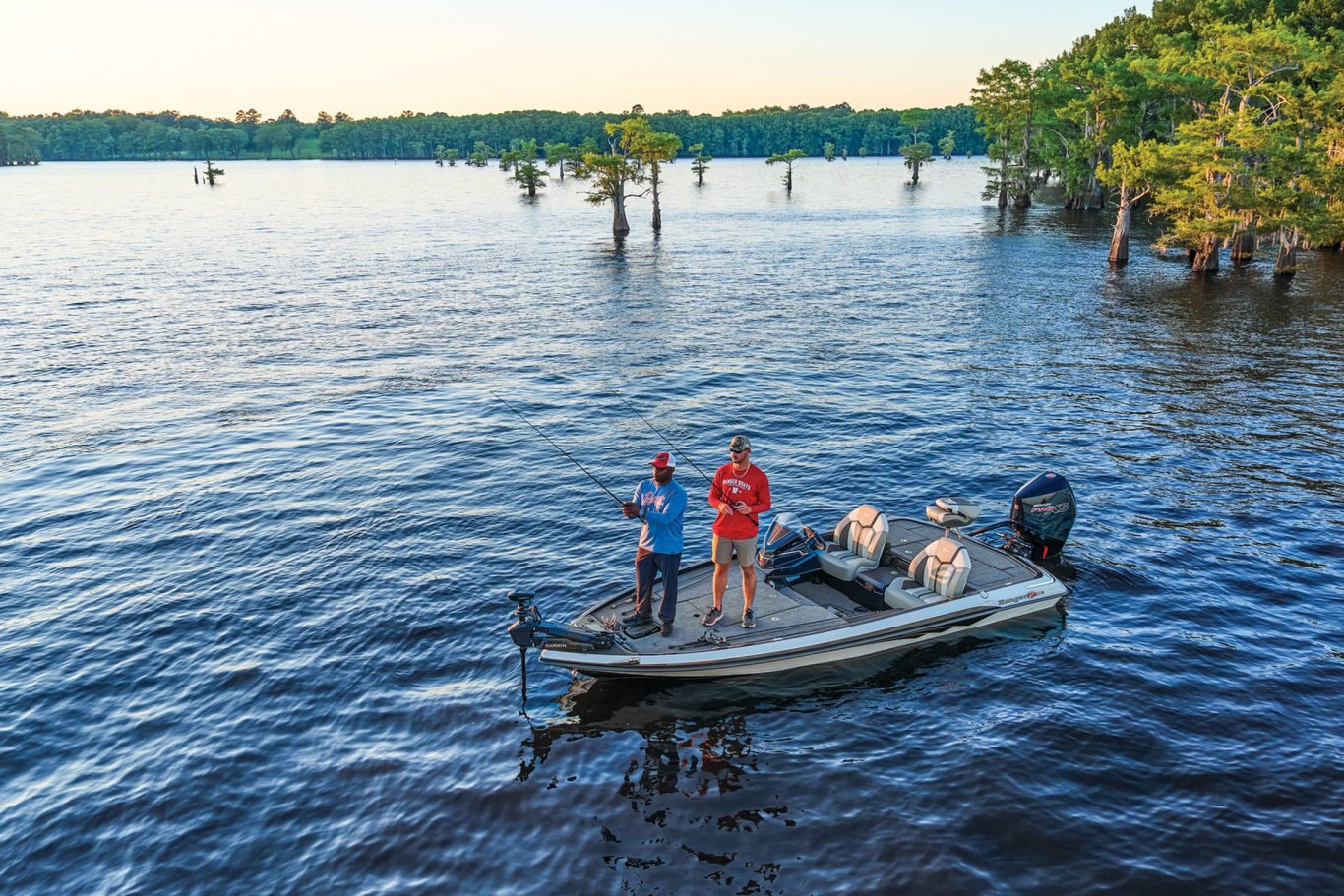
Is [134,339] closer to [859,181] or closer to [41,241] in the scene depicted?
[41,241]

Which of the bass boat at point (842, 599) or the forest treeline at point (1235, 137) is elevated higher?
the forest treeline at point (1235, 137)

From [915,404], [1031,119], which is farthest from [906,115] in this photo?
[915,404]

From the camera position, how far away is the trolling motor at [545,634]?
13766mm

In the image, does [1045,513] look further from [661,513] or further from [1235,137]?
[1235,137]

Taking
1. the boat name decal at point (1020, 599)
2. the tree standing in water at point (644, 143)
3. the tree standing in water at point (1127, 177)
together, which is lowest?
the boat name decal at point (1020, 599)

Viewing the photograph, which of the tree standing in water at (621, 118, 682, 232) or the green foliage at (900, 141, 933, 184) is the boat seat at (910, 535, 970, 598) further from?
the green foliage at (900, 141, 933, 184)

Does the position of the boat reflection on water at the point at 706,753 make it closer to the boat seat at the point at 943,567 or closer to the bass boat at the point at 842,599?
the bass boat at the point at 842,599

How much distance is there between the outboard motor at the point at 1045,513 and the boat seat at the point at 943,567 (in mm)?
3210

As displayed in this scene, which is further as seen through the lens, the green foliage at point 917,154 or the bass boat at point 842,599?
the green foliage at point 917,154

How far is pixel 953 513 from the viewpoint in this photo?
691 inches

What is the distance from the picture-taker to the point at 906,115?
179250mm

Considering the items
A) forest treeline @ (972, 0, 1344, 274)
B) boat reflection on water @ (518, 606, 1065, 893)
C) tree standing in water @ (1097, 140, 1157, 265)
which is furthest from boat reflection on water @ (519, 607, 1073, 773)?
tree standing in water @ (1097, 140, 1157, 265)

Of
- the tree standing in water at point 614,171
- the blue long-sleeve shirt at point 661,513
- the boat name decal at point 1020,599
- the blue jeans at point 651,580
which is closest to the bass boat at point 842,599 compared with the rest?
the boat name decal at point 1020,599

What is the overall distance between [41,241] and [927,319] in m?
81.4
